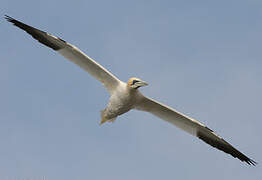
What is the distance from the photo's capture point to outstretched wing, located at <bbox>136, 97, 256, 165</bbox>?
3044 centimetres

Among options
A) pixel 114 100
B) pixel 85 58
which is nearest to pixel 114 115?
pixel 114 100

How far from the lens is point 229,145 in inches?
1224

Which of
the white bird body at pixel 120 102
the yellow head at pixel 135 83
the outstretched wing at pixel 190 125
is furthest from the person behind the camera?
the outstretched wing at pixel 190 125

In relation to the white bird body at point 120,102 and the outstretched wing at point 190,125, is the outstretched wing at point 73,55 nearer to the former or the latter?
the white bird body at point 120,102

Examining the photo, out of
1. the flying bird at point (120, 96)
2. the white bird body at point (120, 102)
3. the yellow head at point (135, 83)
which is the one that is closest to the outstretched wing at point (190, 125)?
the flying bird at point (120, 96)

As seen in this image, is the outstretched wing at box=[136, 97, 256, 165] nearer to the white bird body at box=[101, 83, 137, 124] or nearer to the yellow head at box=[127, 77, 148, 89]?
the white bird body at box=[101, 83, 137, 124]

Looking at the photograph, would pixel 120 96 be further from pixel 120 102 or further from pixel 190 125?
pixel 190 125

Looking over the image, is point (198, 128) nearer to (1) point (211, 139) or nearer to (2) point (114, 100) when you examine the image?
(1) point (211, 139)

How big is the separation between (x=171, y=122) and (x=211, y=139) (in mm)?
1878

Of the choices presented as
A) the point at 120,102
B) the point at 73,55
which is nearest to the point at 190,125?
the point at 120,102

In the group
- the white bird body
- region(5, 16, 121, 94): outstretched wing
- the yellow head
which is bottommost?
the white bird body

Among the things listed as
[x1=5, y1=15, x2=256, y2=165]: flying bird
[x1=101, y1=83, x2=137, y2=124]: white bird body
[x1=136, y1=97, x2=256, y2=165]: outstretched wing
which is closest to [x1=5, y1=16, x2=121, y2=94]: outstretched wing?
[x1=5, y1=15, x2=256, y2=165]: flying bird

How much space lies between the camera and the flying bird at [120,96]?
29.3 metres

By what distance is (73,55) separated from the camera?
97.6ft
